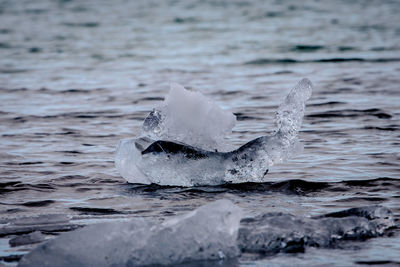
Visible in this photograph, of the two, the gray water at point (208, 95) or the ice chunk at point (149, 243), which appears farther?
the gray water at point (208, 95)

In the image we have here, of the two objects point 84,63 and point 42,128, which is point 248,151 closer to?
point 42,128

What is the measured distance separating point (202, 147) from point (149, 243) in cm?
209

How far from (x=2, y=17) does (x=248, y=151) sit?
82.7 feet

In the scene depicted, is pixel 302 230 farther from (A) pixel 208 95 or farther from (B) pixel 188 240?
(A) pixel 208 95

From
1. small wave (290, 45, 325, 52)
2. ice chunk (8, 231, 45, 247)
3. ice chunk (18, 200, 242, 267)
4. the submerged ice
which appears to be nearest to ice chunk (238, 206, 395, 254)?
the submerged ice

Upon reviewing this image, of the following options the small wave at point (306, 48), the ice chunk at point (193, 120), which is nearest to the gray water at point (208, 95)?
the small wave at point (306, 48)

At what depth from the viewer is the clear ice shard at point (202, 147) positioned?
605cm

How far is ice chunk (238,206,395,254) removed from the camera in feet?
14.4

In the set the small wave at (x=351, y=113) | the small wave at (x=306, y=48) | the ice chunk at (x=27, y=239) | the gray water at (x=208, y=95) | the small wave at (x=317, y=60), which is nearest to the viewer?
the ice chunk at (x=27, y=239)

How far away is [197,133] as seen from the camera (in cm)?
613

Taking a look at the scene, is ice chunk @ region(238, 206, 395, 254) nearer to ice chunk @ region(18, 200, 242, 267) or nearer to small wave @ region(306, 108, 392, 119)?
ice chunk @ region(18, 200, 242, 267)

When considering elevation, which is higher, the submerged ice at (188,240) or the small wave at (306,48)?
the small wave at (306,48)

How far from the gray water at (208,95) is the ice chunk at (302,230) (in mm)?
145

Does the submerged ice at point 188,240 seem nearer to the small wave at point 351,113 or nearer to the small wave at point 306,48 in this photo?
the small wave at point 351,113
